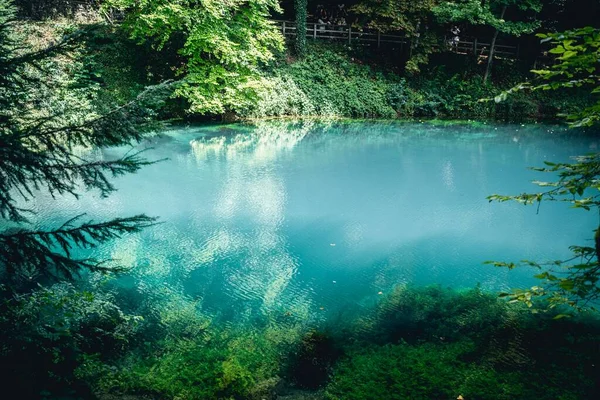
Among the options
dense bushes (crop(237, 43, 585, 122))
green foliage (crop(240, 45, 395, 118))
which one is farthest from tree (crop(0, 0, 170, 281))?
dense bushes (crop(237, 43, 585, 122))

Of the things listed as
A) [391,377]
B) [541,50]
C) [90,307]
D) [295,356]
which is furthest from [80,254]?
[541,50]

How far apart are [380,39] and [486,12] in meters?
5.66

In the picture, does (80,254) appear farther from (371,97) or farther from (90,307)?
(371,97)

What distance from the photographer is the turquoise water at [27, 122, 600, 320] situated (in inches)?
298

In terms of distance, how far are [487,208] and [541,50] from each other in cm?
1919

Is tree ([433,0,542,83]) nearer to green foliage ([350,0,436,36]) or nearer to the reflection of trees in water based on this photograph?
green foliage ([350,0,436,36])

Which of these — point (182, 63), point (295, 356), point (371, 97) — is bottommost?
point (295, 356)

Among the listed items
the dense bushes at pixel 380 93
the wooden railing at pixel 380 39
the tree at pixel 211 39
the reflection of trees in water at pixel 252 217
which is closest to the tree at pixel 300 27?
the dense bushes at pixel 380 93

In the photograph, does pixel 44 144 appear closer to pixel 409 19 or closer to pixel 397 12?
pixel 397 12

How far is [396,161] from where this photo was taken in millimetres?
14773

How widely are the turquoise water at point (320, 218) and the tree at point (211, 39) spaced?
1663 mm

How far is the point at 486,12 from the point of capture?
66.4 ft

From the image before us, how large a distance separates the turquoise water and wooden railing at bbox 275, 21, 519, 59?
8962mm

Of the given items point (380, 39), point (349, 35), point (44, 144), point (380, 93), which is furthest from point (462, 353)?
point (380, 39)
